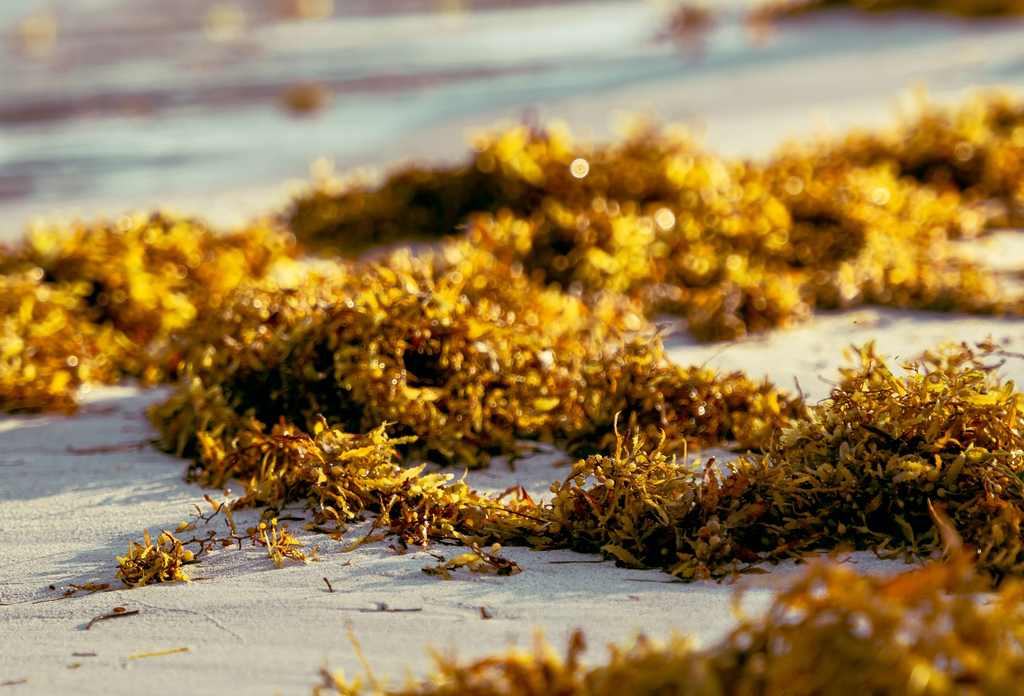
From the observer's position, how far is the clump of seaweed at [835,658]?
1.30 m

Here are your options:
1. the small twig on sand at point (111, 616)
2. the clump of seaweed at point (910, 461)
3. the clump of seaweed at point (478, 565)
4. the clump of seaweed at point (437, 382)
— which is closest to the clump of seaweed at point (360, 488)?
the clump of seaweed at point (478, 565)

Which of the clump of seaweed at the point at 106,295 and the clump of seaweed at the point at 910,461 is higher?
the clump of seaweed at the point at 106,295

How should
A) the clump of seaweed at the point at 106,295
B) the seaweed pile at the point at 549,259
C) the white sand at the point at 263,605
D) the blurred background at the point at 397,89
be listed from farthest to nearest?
the blurred background at the point at 397,89
the clump of seaweed at the point at 106,295
the seaweed pile at the point at 549,259
the white sand at the point at 263,605

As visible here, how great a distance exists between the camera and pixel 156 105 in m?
15.7

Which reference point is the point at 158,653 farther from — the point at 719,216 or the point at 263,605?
the point at 719,216

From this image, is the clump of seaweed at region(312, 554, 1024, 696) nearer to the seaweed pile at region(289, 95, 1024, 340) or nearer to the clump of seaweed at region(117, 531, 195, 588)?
the clump of seaweed at region(117, 531, 195, 588)

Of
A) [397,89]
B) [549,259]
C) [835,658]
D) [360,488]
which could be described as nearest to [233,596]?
[360,488]

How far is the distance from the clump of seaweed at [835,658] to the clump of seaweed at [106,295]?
2.55 metres

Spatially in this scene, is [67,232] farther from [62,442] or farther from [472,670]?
[472,670]

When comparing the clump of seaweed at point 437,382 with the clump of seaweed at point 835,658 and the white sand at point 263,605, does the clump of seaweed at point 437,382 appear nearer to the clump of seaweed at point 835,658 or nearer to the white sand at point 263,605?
the white sand at point 263,605

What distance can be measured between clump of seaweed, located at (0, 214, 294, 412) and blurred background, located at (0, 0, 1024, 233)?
192 centimetres

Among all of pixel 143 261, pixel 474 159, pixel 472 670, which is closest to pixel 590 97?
pixel 474 159

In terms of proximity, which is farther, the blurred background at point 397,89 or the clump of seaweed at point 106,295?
the blurred background at point 397,89

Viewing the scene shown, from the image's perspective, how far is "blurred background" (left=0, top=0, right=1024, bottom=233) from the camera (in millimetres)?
9516
